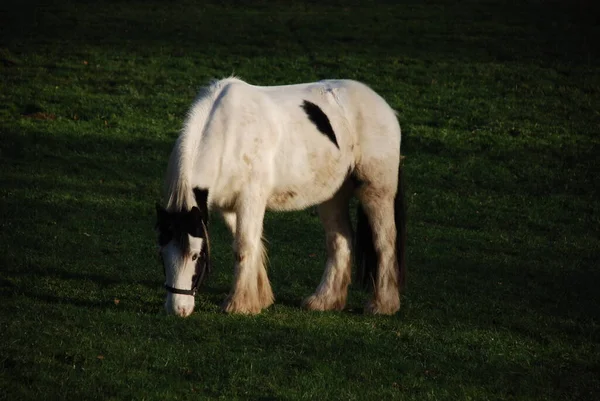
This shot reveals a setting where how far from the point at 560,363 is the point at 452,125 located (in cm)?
1336

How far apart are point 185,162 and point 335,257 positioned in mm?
2475

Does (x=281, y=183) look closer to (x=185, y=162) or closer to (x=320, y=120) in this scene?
(x=320, y=120)

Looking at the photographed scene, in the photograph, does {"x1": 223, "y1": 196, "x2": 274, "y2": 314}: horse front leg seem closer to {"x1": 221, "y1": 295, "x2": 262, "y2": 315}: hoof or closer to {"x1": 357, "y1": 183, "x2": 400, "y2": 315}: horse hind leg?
{"x1": 221, "y1": 295, "x2": 262, "y2": 315}: hoof

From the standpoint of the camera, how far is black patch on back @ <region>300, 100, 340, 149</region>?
10203mm

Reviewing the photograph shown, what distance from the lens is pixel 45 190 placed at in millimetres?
15586

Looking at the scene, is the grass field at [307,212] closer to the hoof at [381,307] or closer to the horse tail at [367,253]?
the hoof at [381,307]

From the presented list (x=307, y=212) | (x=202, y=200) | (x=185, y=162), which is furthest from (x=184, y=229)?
(x=307, y=212)

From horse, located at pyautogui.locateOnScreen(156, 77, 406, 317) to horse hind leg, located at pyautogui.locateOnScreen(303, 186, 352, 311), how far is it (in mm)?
12

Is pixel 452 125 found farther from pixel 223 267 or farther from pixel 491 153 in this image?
pixel 223 267

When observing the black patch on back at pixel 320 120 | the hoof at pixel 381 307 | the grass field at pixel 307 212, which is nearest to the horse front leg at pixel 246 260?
the grass field at pixel 307 212

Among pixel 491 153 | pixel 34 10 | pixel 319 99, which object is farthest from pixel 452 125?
pixel 34 10

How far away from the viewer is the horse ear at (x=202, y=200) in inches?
352

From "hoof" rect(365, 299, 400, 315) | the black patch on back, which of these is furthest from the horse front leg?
"hoof" rect(365, 299, 400, 315)

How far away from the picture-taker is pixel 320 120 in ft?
Result: 33.6
